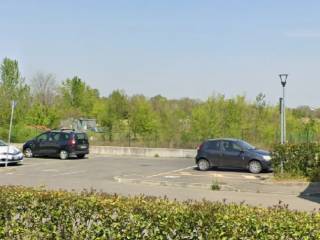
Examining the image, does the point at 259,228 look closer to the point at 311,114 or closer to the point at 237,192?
the point at 237,192

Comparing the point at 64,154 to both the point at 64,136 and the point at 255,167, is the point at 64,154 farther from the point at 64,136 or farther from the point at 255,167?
the point at 255,167

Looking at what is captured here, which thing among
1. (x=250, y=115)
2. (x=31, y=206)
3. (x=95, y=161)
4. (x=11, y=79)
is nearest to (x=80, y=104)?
(x=11, y=79)

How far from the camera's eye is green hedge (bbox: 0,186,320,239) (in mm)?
5301

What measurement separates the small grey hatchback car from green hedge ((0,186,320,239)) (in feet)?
Result: 55.0

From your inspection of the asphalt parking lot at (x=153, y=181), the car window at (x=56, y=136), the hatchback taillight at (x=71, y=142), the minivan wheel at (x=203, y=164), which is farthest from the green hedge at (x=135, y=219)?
the car window at (x=56, y=136)

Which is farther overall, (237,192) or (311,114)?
(311,114)

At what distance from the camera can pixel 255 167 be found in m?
22.7

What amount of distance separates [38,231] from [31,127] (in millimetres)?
37301

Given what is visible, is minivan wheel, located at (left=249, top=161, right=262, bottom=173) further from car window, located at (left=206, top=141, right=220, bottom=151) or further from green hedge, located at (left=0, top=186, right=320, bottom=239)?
green hedge, located at (left=0, top=186, right=320, bottom=239)

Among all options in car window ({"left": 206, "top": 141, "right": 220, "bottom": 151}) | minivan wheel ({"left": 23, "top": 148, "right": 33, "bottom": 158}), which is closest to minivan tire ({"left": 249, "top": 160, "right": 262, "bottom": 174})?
car window ({"left": 206, "top": 141, "right": 220, "bottom": 151})

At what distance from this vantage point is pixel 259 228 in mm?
5270

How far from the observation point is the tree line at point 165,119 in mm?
37281

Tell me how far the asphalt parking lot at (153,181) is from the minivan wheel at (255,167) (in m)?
0.38

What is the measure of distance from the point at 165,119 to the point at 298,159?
20981 millimetres
